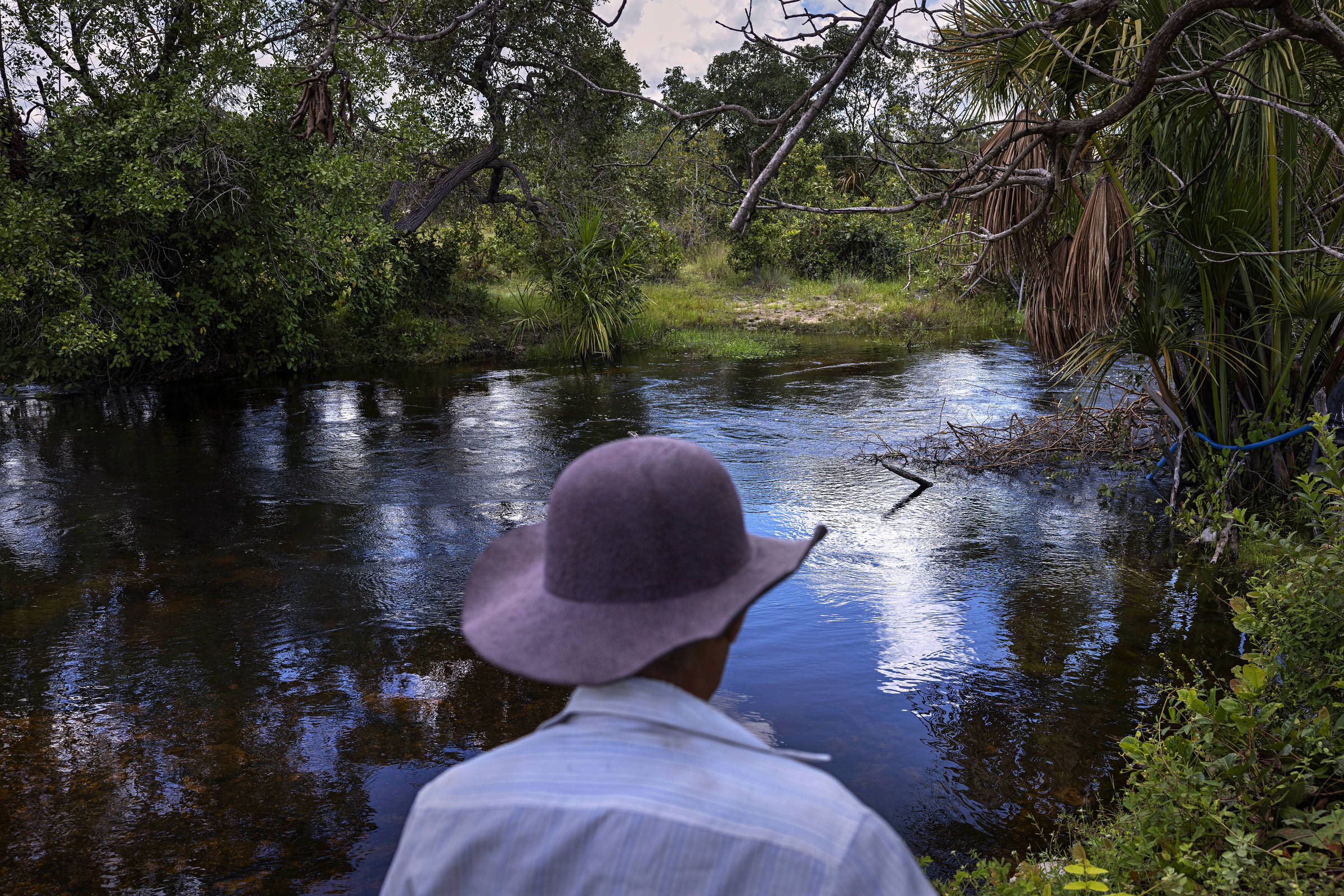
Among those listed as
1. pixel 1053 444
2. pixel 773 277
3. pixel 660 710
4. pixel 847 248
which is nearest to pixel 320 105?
pixel 660 710

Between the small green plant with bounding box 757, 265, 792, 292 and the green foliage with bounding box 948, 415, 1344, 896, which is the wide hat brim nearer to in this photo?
the green foliage with bounding box 948, 415, 1344, 896

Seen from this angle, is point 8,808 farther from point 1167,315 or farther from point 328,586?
point 1167,315

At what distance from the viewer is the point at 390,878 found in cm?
111

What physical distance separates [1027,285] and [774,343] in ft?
39.4

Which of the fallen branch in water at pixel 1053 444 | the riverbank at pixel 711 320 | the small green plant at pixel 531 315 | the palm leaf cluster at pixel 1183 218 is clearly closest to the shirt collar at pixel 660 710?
the palm leaf cluster at pixel 1183 218

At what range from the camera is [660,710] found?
106 cm

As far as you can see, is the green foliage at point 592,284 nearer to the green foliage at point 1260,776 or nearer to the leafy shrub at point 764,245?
the leafy shrub at point 764,245

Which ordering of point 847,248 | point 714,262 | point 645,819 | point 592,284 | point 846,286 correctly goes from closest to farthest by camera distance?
point 645,819 < point 592,284 < point 846,286 < point 847,248 < point 714,262

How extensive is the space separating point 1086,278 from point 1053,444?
3.43 meters

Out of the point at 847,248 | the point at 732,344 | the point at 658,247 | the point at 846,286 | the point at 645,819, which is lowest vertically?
the point at 645,819

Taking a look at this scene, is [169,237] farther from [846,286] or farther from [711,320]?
[846,286]

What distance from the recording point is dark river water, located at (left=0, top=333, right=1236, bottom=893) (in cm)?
391

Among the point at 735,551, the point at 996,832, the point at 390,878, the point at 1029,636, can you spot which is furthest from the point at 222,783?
the point at 1029,636

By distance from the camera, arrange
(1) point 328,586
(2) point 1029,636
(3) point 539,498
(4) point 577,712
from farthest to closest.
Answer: (3) point 539,498 → (1) point 328,586 → (2) point 1029,636 → (4) point 577,712
